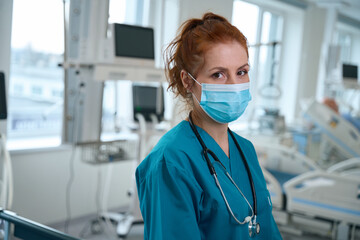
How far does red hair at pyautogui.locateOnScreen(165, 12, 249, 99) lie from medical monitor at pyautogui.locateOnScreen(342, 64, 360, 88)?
4.52 meters

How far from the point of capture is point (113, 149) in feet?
9.90

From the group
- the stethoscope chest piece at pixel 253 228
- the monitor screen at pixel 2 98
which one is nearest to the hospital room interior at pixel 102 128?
the monitor screen at pixel 2 98

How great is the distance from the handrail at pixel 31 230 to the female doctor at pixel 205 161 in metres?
0.33

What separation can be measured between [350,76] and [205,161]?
187 inches

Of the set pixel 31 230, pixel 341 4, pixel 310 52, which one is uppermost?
pixel 341 4

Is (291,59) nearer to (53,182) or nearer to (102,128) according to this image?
(102,128)

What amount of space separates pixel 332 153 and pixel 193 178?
4.51 m

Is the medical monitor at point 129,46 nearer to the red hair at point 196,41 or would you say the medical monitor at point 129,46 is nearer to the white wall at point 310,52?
the red hair at point 196,41

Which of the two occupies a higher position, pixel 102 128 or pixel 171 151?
pixel 171 151

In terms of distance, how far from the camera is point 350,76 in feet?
17.7

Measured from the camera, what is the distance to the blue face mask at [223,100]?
124cm

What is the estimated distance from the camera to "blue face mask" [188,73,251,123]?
48.9 inches

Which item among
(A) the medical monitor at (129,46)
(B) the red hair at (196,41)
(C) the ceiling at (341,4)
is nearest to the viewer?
(B) the red hair at (196,41)

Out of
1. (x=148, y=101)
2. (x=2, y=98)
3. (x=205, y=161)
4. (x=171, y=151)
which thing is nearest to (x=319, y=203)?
(x=148, y=101)
